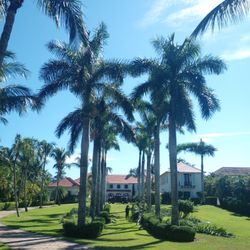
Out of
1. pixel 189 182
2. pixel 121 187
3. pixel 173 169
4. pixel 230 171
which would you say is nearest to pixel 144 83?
pixel 173 169

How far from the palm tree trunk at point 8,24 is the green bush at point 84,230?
1161cm

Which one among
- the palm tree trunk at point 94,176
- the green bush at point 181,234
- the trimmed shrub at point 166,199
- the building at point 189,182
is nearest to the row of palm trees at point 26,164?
the palm tree trunk at point 94,176

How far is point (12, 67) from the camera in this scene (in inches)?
866

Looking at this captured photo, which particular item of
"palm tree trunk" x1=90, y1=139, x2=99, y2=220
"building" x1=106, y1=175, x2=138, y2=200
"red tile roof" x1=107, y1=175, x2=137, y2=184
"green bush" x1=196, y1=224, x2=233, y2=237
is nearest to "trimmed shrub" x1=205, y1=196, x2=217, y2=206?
"palm tree trunk" x1=90, y1=139, x2=99, y2=220

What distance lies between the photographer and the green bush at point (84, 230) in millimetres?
22658

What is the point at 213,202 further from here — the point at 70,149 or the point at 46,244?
the point at 46,244

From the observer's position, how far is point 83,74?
25000 mm

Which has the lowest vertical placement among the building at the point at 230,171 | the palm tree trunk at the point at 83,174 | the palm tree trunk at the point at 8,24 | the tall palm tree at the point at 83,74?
the palm tree trunk at the point at 83,174

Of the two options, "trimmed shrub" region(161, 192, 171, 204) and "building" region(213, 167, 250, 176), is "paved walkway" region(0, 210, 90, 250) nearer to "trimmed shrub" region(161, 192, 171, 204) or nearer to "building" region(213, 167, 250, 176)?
"trimmed shrub" region(161, 192, 171, 204)

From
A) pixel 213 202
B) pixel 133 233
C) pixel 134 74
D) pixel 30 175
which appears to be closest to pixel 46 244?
pixel 133 233

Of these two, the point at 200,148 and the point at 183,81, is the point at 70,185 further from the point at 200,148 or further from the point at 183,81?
the point at 183,81

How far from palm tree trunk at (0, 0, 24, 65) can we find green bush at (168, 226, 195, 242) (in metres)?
13.1

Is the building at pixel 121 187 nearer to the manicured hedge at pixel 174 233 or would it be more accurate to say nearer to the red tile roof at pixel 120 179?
the red tile roof at pixel 120 179

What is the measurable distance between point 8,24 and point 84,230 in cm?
1248
